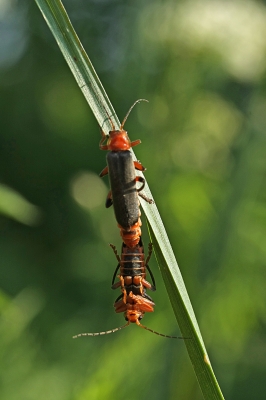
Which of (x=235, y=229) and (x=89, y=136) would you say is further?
(x=89, y=136)

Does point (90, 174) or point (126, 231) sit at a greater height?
point (90, 174)

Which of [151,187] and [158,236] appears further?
[151,187]

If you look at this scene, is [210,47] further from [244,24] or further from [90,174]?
[90,174]

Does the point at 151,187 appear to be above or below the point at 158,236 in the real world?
above

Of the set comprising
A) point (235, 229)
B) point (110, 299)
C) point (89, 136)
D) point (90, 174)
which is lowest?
point (110, 299)

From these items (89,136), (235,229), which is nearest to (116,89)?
(89,136)
